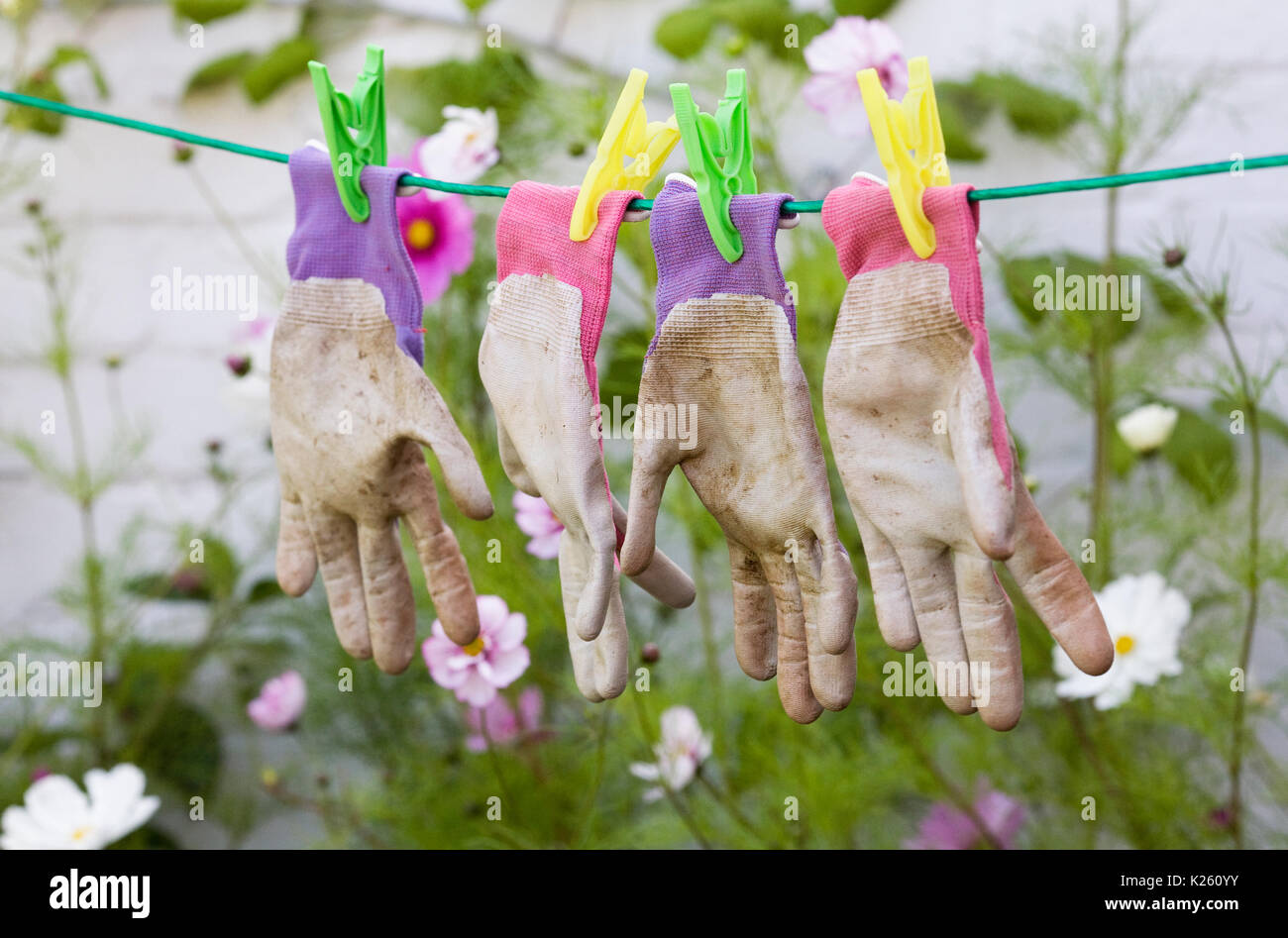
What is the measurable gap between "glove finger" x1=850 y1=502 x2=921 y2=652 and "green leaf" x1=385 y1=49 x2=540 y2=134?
874mm

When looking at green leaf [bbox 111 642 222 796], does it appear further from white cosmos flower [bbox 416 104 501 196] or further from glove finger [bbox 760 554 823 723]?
glove finger [bbox 760 554 823 723]

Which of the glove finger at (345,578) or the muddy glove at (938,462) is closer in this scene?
the muddy glove at (938,462)

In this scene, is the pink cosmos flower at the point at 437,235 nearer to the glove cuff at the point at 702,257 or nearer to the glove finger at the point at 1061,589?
the glove cuff at the point at 702,257

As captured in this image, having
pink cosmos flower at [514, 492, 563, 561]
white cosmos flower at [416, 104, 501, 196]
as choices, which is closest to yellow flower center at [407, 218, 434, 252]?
white cosmos flower at [416, 104, 501, 196]

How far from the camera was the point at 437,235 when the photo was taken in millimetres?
1044

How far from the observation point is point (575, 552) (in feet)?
2.28

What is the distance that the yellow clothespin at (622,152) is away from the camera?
0.63 meters

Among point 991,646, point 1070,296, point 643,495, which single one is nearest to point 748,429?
point 643,495

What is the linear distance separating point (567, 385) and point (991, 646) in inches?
10.3

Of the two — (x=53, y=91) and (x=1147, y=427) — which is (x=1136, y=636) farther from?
(x=53, y=91)

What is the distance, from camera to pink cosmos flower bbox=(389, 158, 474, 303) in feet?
3.39

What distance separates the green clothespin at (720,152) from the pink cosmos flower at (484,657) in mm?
370

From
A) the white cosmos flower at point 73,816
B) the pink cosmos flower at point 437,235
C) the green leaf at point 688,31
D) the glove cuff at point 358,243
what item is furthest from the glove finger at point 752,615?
the green leaf at point 688,31

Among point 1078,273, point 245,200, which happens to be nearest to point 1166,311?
point 1078,273
